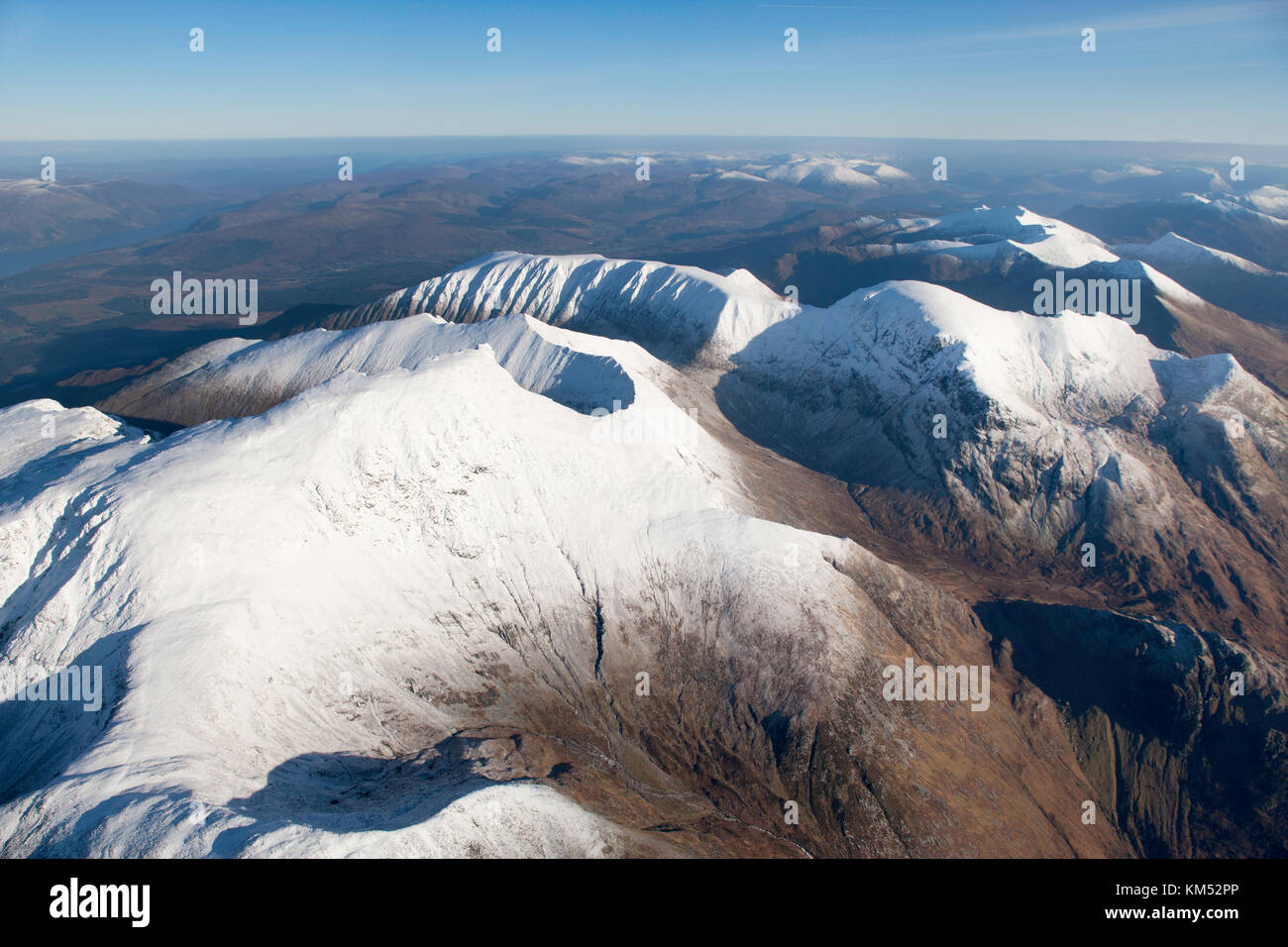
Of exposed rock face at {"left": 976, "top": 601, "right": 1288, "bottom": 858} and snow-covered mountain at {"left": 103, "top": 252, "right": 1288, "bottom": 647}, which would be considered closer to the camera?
exposed rock face at {"left": 976, "top": 601, "right": 1288, "bottom": 858}

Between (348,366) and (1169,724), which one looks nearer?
(1169,724)

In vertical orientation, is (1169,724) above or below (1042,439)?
below

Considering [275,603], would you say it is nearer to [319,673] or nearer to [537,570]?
[319,673]

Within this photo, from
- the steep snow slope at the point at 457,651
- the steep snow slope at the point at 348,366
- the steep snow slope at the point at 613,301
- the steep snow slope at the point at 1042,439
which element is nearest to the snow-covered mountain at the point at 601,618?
the steep snow slope at the point at 457,651

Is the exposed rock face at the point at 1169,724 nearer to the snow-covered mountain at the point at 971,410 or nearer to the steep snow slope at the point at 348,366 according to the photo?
the snow-covered mountain at the point at 971,410

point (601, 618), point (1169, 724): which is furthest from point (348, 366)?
point (1169, 724)

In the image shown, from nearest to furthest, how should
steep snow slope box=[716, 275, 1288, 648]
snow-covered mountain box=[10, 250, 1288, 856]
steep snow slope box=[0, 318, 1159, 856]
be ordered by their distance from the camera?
steep snow slope box=[0, 318, 1159, 856] → snow-covered mountain box=[10, 250, 1288, 856] → steep snow slope box=[716, 275, 1288, 648]

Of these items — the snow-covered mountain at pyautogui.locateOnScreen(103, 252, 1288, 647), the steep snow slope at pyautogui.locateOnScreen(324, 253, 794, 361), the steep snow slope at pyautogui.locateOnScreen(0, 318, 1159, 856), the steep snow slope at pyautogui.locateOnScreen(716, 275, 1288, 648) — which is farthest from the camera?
the steep snow slope at pyautogui.locateOnScreen(324, 253, 794, 361)

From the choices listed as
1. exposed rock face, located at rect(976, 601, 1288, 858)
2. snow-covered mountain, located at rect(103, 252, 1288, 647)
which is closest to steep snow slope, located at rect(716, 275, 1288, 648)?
snow-covered mountain, located at rect(103, 252, 1288, 647)

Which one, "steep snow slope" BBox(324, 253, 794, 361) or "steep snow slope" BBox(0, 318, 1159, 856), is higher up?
"steep snow slope" BBox(324, 253, 794, 361)

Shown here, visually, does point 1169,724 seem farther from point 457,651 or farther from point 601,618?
point 457,651

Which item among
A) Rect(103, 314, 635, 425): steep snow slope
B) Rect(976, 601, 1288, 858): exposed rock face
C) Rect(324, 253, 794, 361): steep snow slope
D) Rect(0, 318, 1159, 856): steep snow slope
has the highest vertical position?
Rect(324, 253, 794, 361): steep snow slope

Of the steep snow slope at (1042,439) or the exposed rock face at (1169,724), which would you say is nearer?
the exposed rock face at (1169,724)

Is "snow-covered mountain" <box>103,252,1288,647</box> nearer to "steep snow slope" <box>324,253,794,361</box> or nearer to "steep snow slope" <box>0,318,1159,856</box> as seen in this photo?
"steep snow slope" <box>324,253,794,361</box>
